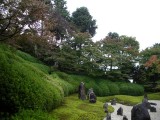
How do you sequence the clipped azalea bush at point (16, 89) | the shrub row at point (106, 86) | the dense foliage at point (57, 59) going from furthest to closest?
1. the shrub row at point (106, 86)
2. the clipped azalea bush at point (16, 89)
3. the dense foliage at point (57, 59)

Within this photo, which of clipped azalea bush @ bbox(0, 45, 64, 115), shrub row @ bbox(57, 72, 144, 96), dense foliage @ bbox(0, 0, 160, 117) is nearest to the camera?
dense foliage @ bbox(0, 0, 160, 117)

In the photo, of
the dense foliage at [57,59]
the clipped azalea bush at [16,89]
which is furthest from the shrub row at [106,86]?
the clipped azalea bush at [16,89]

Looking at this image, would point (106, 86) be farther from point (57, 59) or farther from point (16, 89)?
point (16, 89)

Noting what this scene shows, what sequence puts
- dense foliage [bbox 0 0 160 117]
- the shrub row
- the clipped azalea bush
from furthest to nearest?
the shrub row, the clipped azalea bush, dense foliage [bbox 0 0 160 117]

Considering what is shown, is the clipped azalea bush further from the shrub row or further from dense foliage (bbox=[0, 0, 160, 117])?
the shrub row

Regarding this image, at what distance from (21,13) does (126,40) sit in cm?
3959

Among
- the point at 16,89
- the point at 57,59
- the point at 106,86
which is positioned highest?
the point at 57,59

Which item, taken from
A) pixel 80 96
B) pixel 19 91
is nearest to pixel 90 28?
pixel 80 96

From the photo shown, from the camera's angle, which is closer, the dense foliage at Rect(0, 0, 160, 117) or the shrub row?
the dense foliage at Rect(0, 0, 160, 117)

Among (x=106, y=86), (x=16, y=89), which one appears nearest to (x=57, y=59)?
(x=106, y=86)

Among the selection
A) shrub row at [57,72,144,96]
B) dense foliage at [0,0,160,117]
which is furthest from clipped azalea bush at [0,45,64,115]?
shrub row at [57,72,144,96]

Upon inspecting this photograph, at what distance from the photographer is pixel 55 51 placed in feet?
112

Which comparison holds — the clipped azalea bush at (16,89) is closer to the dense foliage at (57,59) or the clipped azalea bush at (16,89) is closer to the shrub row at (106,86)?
the dense foliage at (57,59)

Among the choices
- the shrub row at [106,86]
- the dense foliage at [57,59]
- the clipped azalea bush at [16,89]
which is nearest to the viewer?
the dense foliage at [57,59]
